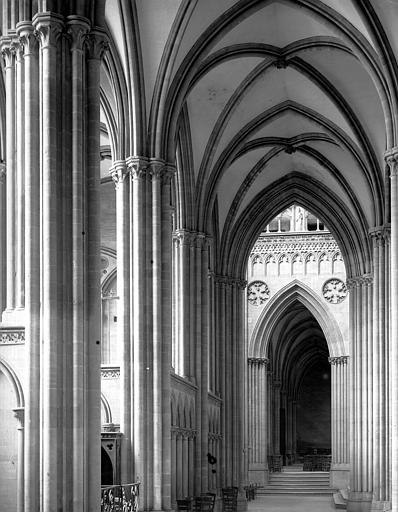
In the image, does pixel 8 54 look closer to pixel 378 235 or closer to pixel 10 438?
pixel 10 438

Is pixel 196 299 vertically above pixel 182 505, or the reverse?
pixel 196 299

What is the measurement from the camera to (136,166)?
24.7 m

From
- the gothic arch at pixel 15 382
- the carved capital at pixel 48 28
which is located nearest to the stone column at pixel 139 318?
the gothic arch at pixel 15 382

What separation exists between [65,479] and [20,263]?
3.51m

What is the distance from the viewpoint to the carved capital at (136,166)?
24703 mm

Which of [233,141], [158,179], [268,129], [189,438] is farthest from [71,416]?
[268,129]

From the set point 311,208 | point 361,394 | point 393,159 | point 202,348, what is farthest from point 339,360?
point 393,159

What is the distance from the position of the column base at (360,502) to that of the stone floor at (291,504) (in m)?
0.66

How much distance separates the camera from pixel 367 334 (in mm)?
38656

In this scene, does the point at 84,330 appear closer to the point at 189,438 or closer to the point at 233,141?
the point at 189,438

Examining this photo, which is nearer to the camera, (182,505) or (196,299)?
(182,505)

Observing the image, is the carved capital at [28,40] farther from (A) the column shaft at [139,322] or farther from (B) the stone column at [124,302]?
(B) the stone column at [124,302]

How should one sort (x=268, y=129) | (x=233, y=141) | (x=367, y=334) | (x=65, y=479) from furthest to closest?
1. (x=367, y=334)
2. (x=268, y=129)
3. (x=233, y=141)
4. (x=65, y=479)

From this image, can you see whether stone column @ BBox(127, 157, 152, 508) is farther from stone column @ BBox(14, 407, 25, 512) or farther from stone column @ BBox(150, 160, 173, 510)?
stone column @ BBox(14, 407, 25, 512)
